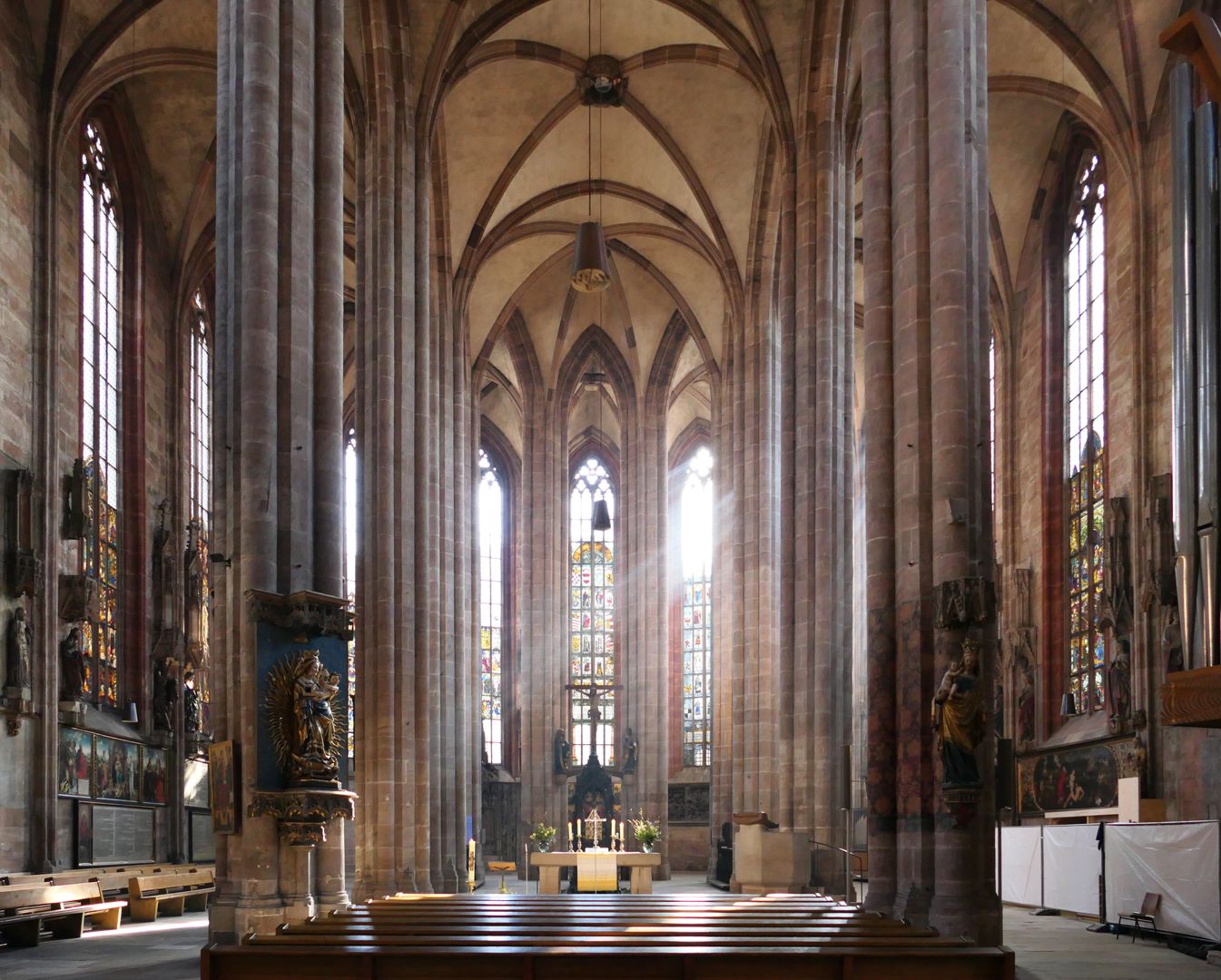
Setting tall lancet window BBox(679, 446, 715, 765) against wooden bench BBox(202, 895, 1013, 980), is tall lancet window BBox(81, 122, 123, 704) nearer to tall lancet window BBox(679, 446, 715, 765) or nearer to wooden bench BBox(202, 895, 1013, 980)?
wooden bench BBox(202, 895, 1013, 980)

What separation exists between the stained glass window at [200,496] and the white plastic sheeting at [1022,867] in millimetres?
16976

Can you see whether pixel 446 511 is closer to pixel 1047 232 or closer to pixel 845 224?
pixel 845 224

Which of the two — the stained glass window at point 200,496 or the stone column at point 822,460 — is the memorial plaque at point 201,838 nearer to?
the stained glass window at point 200,496

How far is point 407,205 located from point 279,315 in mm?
11457

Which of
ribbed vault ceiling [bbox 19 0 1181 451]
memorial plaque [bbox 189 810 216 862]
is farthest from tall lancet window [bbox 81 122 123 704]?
memorial plaque [bbox 189 810 216 862]

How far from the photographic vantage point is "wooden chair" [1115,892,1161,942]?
18.4 m

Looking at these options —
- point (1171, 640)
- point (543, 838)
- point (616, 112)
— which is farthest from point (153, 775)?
point (1171, 640)

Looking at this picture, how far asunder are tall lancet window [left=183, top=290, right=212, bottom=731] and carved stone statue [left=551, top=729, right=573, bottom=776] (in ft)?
35.5

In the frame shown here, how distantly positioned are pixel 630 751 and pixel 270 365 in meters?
28.1

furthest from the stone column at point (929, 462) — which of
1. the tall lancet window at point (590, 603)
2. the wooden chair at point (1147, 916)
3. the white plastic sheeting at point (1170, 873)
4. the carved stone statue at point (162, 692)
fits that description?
the tall lancet window at point (590, 603)

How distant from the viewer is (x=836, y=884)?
26.3 m

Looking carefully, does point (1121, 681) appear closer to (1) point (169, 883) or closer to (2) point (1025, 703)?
(2) point (1025, 703)

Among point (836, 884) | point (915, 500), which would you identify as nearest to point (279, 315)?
point (915, 500)

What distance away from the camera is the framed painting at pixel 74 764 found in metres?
24.5
